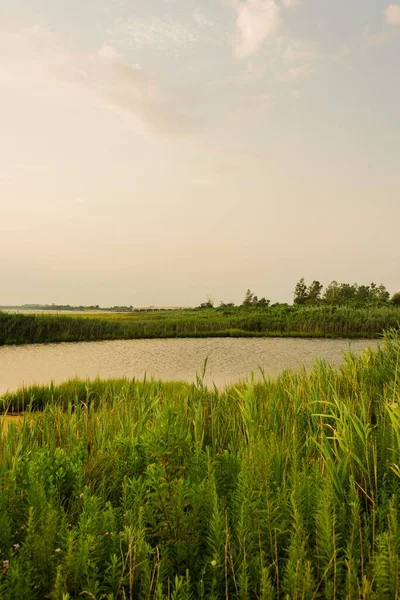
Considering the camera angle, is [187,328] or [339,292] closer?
[187,328]

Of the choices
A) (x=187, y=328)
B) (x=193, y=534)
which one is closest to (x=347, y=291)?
(x=187, y=328)

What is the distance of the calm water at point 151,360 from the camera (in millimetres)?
9766

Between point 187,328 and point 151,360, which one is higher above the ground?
point 187,328

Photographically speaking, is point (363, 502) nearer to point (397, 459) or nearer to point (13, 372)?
point (397, 459)

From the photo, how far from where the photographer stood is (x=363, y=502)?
223 centimetres

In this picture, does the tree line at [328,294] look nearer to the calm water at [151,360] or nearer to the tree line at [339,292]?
the tree line at [339,292]

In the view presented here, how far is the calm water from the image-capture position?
977 cm

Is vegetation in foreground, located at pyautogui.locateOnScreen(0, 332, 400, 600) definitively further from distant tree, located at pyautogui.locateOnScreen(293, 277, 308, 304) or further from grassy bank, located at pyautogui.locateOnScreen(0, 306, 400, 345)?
distant tree, located at pyautogui.locateOnScreen(293, 277, 308, 304)

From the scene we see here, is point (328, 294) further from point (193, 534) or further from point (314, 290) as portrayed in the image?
point (193, 534)

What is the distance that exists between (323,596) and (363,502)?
0.81 metres

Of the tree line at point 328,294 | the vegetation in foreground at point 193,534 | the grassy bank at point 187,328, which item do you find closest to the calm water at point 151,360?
the grassy bank at point 187,328

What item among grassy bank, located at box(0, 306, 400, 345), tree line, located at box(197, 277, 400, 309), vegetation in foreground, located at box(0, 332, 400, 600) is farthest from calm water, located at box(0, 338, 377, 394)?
tree line, located at box(197, 277, 400, 309)

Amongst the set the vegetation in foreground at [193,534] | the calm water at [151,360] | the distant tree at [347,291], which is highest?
the distant tree at [347,291]

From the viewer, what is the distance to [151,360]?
497 inches
